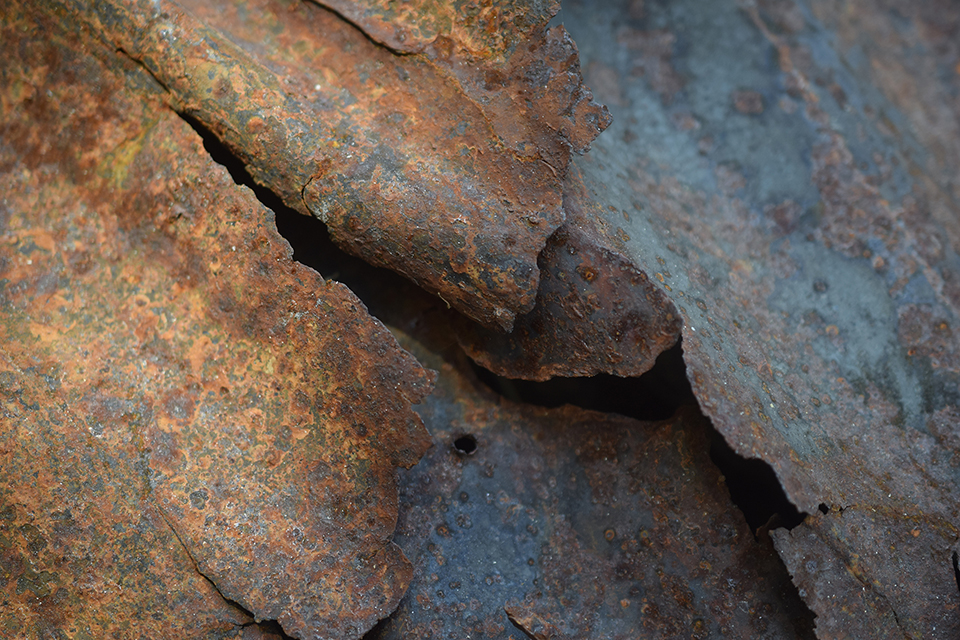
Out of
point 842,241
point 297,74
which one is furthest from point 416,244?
point 842,241

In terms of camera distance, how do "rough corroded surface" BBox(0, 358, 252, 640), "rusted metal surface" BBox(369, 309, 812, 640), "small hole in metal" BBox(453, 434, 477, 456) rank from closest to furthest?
"rough corroded surface" BBox(0, 358, 252, 640), "rusted metal surface" BBox(369, 309, 812, 640), "small hole in metal" BBox(453, 434, 477, 456)

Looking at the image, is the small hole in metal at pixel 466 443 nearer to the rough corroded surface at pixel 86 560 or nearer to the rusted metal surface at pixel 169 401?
the rusted metal surface at pixel 169 401

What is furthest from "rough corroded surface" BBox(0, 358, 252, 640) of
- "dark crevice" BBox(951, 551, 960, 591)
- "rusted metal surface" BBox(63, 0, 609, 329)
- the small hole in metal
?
"dark crevice" BBox(951, 551, 960, 591)

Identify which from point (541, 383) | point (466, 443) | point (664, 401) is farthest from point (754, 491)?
point (466, 443)

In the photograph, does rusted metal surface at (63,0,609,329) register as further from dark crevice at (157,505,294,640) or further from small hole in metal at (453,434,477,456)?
dark crevice at (157,505,294,640)

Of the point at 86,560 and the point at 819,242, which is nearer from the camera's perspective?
the point at 86,560

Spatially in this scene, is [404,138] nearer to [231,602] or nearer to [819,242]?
[231,602]

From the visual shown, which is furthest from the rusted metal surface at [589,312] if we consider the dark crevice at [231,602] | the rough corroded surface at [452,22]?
the dark crevice at [231,602]

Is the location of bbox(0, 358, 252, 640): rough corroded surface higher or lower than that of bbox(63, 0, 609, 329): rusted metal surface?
lower
